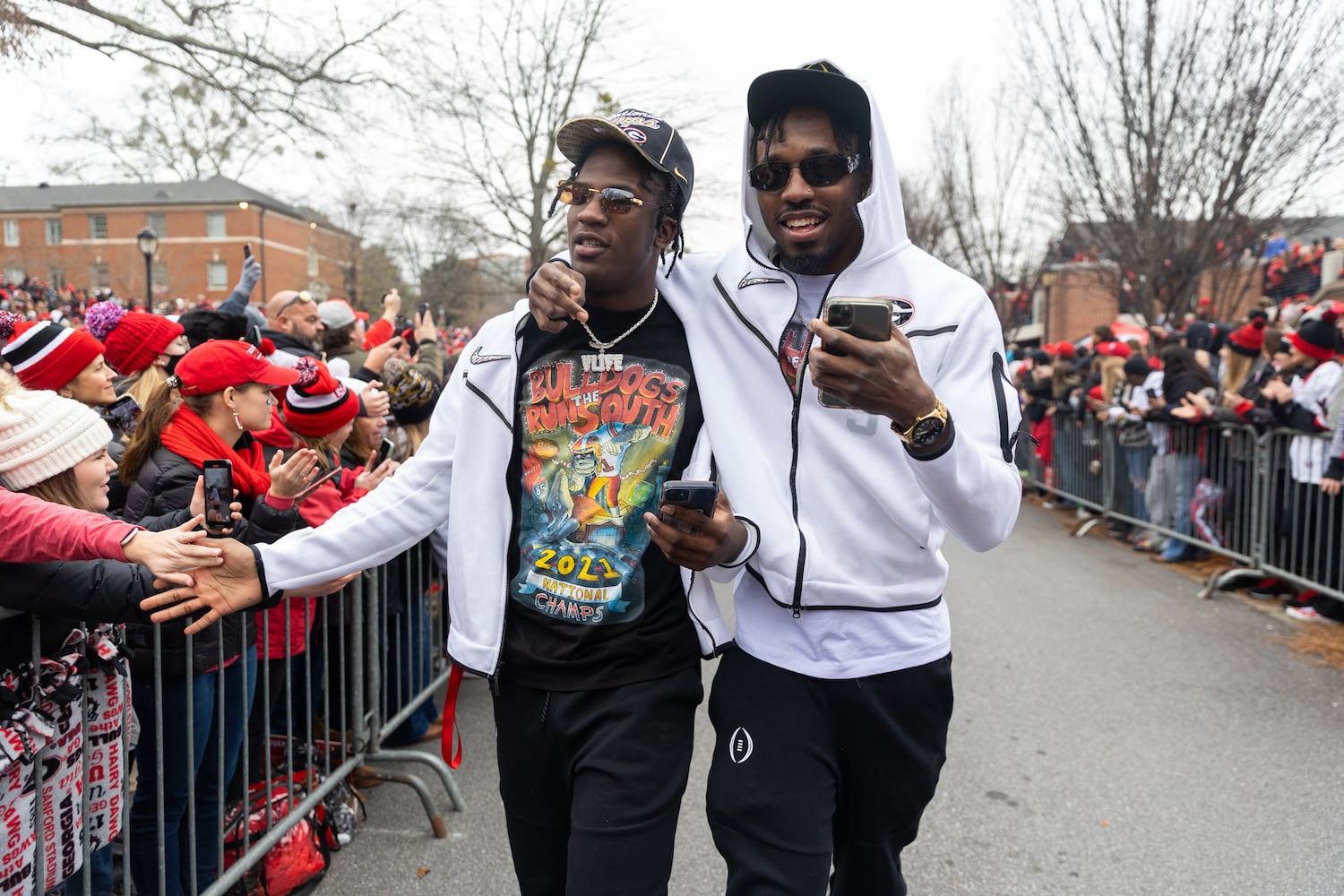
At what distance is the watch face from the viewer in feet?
6.17

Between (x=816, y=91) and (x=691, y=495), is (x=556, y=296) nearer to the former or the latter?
(x=691, y=495)

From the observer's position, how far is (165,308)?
31.2m

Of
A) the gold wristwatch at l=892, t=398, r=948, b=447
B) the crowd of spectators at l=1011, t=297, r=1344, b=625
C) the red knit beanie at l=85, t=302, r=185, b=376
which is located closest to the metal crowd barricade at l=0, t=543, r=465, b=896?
the red knit beanie at l=85, t=302, r=185, b=376

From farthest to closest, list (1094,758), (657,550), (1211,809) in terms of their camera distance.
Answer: (1094,758) < (1211,809) < (657,550)

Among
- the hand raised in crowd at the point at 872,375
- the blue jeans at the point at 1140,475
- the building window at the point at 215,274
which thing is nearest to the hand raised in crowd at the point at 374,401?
the hand raised in crowd at the point at 872,375

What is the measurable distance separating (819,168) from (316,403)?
8.87ft

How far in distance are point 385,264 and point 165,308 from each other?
57.3ft

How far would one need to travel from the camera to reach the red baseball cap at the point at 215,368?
3.45 metres

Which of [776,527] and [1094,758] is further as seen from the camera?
[1094,758]

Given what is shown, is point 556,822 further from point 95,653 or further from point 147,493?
point 147,493

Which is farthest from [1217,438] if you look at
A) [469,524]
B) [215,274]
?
[215,274]

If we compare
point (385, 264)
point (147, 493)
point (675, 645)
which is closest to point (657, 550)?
point (675, 645)

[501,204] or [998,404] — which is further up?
[501,204]

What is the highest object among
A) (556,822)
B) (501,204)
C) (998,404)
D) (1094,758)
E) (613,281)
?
(501,204)
